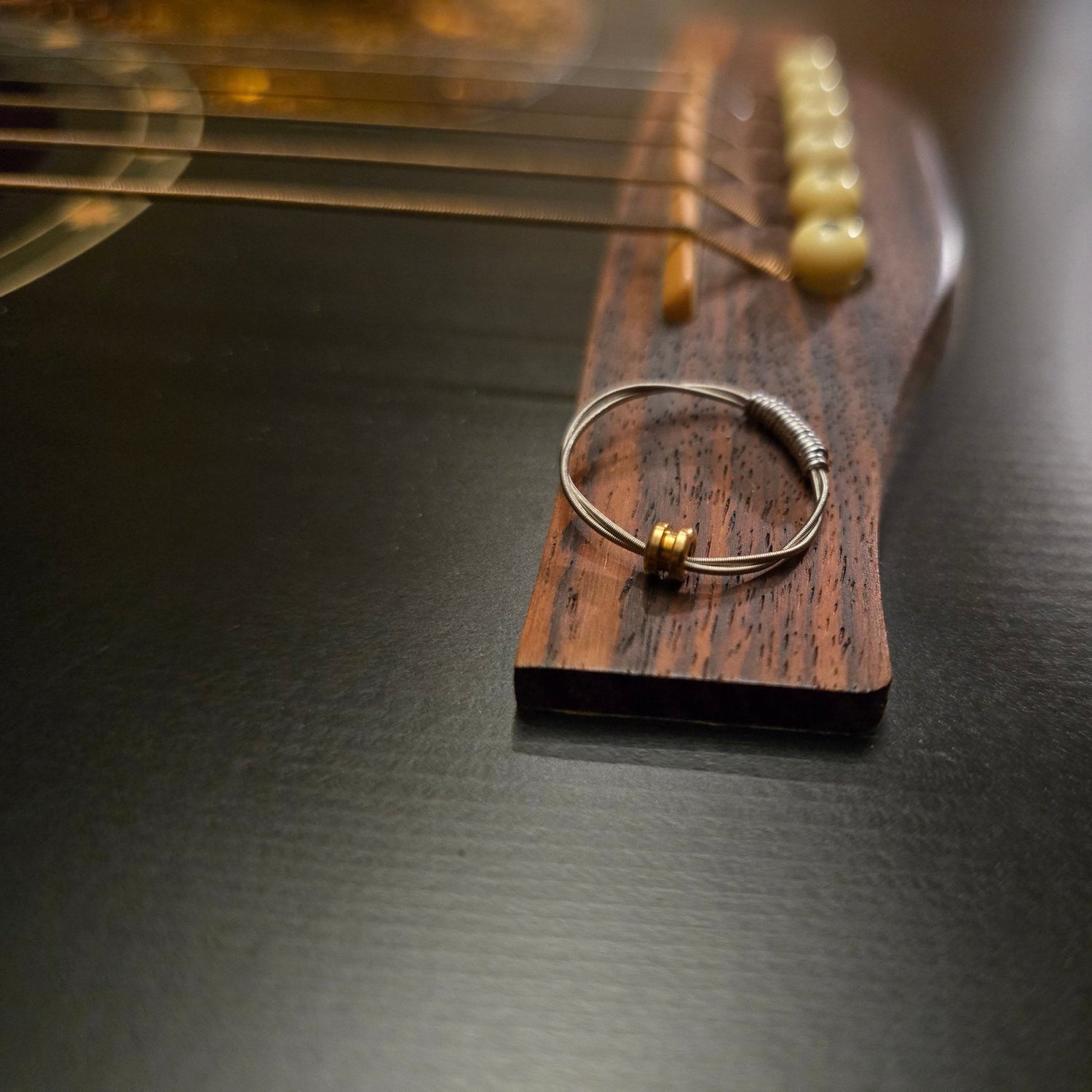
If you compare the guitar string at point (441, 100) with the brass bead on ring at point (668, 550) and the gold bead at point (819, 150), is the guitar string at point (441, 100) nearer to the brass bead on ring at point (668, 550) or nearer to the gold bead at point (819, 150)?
the gold bead at point (819, 150)

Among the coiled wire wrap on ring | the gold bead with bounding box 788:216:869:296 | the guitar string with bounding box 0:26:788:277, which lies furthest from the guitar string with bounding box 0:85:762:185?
the coiled wire wrap on ring

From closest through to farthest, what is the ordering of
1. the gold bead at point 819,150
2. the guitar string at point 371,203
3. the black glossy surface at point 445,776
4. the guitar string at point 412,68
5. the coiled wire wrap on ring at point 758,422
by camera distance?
the black glossy surface at point 445,776, the coiled wire wrap on ring at point 758,422, the guitar string at point 371,203, the gold bead at point 819,150, the guitar string at point 412,68

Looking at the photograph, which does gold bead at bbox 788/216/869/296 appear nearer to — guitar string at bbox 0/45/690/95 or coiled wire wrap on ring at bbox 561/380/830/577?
coiled wire wrap on ring at bbox 561/380/830/577

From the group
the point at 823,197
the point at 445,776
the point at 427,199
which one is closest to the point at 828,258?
the point at 823,197

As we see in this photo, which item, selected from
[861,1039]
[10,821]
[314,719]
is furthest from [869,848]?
[10,821]

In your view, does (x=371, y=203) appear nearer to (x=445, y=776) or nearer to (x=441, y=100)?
(x=441, y=100)

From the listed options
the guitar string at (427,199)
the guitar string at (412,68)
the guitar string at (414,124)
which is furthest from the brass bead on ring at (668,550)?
the guitar string at (412,68)

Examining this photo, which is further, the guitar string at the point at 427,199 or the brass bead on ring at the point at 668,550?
the guitar string at the point at 427,199

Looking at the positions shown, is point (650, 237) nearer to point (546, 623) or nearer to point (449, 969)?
point (546, 623)
